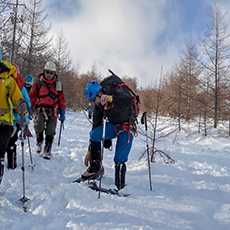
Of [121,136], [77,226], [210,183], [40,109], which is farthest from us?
[40,109]

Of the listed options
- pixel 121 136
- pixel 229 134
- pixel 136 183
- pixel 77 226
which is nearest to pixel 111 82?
pixel 121 136

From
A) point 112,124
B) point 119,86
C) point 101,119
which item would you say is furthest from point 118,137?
point 119,86

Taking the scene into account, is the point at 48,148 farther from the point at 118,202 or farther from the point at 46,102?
the point at 118,202

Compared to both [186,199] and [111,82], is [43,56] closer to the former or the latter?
[111,82]

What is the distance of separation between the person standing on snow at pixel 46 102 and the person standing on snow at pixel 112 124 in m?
1.49

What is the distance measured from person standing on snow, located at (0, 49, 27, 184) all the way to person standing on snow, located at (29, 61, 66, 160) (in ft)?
4.98

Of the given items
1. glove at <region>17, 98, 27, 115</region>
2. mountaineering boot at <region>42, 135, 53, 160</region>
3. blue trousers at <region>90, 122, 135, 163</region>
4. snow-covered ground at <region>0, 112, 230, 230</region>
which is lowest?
snow-covered ground at <region>0, 112, 230, 230</region>

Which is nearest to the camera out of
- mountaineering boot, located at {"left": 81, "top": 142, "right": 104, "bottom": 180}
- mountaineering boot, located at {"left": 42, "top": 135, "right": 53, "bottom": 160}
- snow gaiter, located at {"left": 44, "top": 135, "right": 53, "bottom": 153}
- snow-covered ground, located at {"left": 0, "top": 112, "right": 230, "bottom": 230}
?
snow-covered ground, located at {"left": 0, "top": 112, "right": 230, "bottom": 230}

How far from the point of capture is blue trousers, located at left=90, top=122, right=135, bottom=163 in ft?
8.53

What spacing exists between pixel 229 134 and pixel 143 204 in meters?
9.68

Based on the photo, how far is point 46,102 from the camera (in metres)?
3.76

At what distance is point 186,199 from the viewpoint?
230 cm

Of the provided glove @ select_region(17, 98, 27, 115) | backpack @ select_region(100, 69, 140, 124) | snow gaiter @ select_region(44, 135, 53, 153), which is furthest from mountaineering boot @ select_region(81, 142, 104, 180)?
snow gaiter @ select_region(44, 135, 53, 153)

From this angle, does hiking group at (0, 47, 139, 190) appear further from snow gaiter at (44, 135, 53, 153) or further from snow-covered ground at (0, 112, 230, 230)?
snow gaiter at (44, 135, 53, 153)
